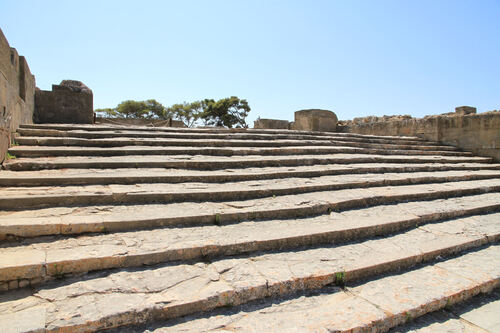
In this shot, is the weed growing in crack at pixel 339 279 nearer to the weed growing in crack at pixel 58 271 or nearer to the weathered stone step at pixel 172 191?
the weathered stone step at pixel 172 191

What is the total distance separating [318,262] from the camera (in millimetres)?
2338

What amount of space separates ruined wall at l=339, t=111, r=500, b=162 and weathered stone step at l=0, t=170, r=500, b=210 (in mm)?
4074

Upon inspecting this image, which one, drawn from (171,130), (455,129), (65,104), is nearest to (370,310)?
(171,130)

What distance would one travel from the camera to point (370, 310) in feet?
6.26

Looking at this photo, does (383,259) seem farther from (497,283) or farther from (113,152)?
(113,152)

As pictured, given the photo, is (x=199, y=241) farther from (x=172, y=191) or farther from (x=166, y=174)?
(x=166, y=174)

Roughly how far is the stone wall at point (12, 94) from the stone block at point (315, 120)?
20.1ft

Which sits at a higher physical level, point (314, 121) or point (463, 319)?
point (314, 121)

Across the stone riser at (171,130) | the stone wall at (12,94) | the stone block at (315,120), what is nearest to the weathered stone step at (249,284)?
the stone wall at (12,94)

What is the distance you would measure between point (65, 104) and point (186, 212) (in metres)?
4.77

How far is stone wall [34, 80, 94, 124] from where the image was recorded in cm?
589

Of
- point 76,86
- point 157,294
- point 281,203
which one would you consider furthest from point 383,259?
point 76,86

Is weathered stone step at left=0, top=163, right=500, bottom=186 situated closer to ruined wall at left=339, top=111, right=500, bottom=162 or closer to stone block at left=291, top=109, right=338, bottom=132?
ruined wall at left=339, top=111, right=500, bottom=162

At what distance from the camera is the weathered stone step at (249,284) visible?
5.40ft
